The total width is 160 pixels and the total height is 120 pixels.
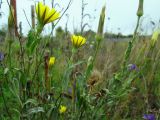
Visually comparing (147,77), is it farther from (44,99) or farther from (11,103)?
(44,99)

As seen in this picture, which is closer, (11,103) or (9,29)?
(9,29)

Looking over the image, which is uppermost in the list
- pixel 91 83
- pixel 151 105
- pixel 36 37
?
pixel 36 37

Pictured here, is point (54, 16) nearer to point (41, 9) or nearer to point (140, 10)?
point (41, 9)

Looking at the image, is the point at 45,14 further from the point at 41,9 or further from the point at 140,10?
the point at 140,10

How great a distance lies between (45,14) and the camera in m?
1.30

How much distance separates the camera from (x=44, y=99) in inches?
61.3

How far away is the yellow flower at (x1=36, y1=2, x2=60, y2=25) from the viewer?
1.29 metres

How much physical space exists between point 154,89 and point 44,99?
1.70m

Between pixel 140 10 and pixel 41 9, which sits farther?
pixel 140 10

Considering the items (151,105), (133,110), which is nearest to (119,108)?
Answer: (133,110)

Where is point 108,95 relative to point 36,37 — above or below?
below

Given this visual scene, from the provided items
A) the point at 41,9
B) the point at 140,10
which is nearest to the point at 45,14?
the point at 41,9

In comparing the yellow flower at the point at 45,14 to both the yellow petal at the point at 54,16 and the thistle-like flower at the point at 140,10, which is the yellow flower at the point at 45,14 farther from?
the thistle-like flower at the point at 140,10

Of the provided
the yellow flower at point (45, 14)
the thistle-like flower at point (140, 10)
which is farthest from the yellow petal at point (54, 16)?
the thistle-like flower at point (140, 10)
